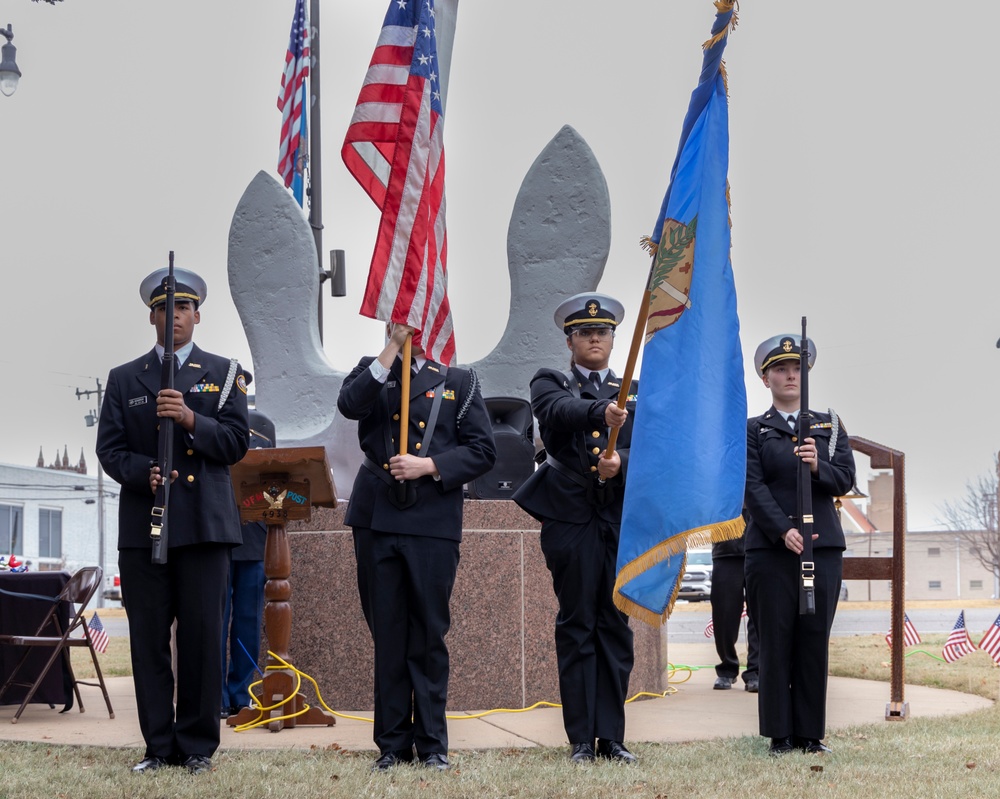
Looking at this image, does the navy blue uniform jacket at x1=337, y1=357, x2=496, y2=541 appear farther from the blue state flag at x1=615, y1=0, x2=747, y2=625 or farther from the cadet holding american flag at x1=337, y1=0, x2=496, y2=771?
the blue state flag at x1=615, y1=0, x2=747, y2=625

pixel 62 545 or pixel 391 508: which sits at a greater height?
pixel 391 508

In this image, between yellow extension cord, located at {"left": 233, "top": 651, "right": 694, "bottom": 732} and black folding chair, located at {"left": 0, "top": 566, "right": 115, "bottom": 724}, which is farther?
black folding chair, located at {"left": 0, "top": 566, "right": 115, "bottom": 724}

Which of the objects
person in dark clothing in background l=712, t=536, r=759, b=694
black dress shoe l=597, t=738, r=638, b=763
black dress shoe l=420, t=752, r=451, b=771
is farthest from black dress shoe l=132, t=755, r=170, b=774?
person in dark clothing in background l=712, t=536, r=759, b=694

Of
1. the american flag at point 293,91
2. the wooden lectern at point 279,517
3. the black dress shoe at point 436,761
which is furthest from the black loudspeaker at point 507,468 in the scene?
the american flag at point 293,91

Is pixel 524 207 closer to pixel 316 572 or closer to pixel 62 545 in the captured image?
pixel 316 572

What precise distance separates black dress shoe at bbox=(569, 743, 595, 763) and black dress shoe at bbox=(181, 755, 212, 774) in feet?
5.10

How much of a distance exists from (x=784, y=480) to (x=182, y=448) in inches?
108

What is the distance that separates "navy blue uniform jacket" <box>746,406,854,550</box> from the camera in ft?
19.8

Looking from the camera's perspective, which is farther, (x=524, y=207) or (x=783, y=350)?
(x=524, y=207)

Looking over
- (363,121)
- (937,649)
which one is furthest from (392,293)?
(937,649)

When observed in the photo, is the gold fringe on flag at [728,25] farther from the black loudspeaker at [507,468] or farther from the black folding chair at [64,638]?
the black folding chair at [64,638]

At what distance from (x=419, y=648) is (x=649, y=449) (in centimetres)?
132

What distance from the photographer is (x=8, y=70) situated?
46.9 ft

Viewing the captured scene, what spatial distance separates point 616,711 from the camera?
5.80 meters
